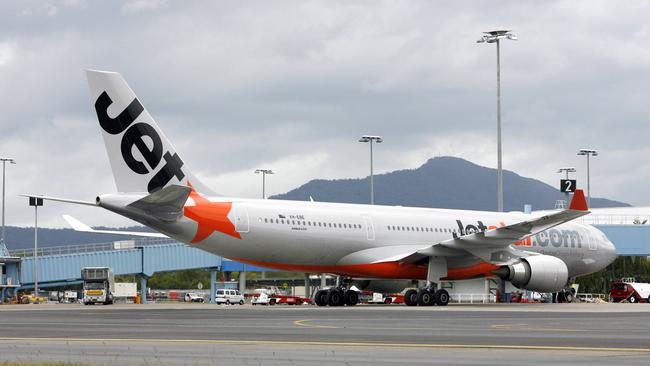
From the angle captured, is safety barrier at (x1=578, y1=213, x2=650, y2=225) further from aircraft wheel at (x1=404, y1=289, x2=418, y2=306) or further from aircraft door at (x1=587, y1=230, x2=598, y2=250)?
aircraft wheel at (x1=404, y1=289, x2=418, y2=306)

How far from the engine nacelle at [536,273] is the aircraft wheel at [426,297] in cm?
408

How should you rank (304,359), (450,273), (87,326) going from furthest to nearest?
1. (450,273)
2. (87,326)
3. (304,359)

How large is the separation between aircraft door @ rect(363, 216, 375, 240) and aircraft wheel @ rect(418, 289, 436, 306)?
331 cm

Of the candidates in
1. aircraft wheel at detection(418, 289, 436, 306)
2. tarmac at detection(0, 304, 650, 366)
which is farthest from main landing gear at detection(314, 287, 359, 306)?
tarmac at detection(0, 304, 650, 366)

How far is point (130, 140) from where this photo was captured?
4106 cm

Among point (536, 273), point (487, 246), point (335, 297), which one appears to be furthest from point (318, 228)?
point (536, 273)

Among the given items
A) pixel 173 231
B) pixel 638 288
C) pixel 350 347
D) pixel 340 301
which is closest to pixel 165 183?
pixel 173 231

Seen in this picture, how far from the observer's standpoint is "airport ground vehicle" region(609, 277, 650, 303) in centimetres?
6706

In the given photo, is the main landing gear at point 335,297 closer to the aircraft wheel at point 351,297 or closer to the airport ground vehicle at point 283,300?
the aircraft wheel at point 351,297

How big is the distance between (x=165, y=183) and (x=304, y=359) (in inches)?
1031

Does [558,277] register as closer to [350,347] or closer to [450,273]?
[450,273]

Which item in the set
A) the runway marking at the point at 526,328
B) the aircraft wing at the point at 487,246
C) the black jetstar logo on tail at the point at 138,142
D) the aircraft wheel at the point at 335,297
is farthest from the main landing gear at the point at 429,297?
the runway marking at the point at 526,328

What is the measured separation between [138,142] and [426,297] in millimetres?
15053

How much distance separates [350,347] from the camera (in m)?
19.5
